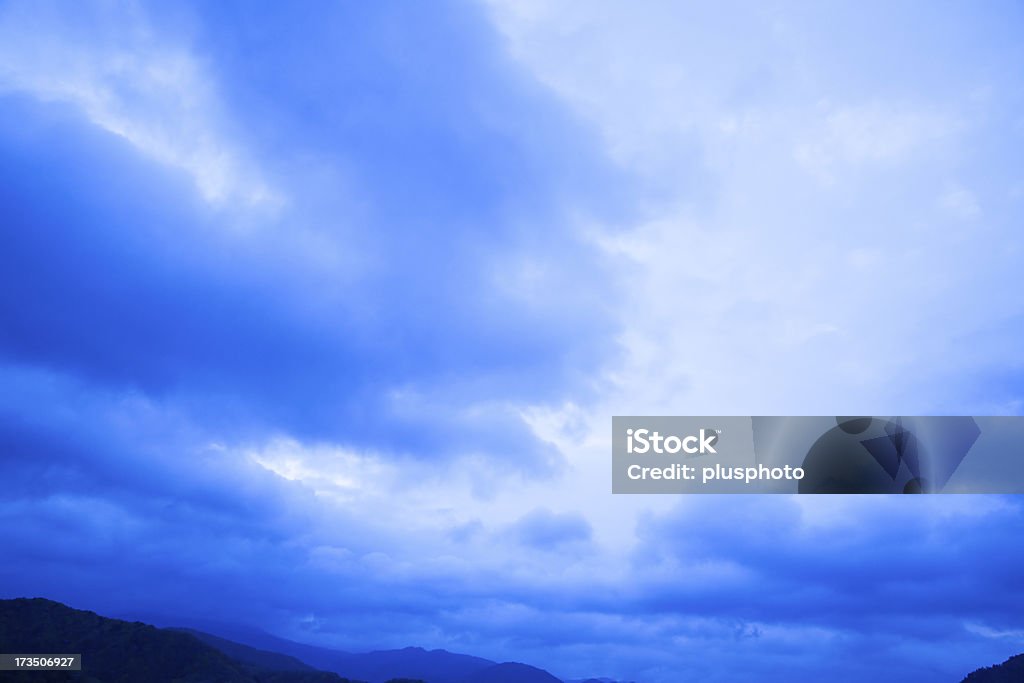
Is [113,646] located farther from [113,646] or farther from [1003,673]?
[1003,673]

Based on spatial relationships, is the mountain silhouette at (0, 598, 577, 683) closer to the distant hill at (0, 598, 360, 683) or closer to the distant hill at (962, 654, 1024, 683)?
the distant hill at (0, 598, 360, 683)

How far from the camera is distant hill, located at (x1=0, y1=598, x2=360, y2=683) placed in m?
109

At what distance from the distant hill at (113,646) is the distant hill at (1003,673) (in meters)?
152

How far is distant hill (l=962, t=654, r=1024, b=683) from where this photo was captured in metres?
140

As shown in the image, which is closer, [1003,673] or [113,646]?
[113,646]

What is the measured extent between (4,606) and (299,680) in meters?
53.7

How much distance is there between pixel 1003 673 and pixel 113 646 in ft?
604

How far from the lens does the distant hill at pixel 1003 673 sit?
14050 centimetres

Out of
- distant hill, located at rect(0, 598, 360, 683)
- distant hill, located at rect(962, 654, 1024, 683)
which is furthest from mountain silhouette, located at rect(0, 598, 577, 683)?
distant hill, located at rect(962, 654, 1024, 683)

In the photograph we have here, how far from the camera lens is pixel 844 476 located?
59750 millimetres

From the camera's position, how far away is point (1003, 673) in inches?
5645

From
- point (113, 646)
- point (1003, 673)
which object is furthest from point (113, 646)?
point (1003, 673)

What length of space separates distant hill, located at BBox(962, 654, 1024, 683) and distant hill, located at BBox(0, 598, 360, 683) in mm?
152182

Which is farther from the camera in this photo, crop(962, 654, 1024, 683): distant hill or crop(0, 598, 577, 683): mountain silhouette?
crop(962, 654, 1024, 683): distant hill
